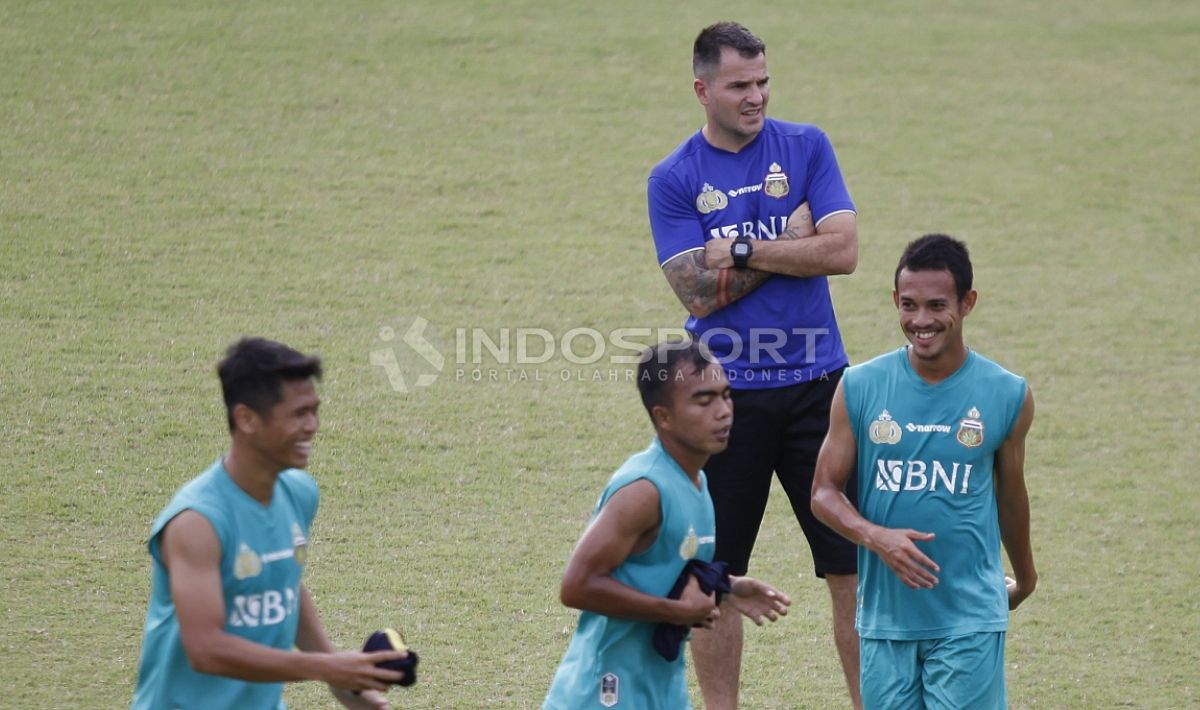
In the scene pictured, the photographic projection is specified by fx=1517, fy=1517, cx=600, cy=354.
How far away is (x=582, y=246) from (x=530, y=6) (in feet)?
16.4

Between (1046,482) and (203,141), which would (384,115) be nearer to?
(203,141)

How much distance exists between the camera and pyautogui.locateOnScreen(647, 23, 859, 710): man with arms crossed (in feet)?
19.3

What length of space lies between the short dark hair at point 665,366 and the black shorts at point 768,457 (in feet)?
4.47

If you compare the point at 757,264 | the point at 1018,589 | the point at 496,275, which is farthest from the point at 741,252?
the point at 496,275

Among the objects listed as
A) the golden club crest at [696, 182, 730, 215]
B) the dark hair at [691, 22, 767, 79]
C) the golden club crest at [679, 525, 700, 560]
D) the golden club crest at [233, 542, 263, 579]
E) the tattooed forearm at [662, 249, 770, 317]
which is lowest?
the golden club crest at [679, 525, 700, 560]

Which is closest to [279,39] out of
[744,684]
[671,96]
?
[671,96]

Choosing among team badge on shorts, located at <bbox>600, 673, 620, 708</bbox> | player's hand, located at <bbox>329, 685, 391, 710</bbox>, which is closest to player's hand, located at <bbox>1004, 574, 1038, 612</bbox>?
team badge on shorts, located at <bbox>600, 673, 620, 708</bbox>

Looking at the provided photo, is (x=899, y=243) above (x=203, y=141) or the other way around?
the other way around

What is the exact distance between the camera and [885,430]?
16.2 feet

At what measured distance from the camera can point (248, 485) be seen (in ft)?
13.3

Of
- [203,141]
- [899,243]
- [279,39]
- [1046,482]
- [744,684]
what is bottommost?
[744,684]

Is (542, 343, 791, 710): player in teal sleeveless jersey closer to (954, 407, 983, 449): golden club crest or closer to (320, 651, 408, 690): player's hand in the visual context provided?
(320, 651, 408, 690): player's hand

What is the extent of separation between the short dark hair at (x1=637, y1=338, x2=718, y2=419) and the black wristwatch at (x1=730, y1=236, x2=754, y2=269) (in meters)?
1.28

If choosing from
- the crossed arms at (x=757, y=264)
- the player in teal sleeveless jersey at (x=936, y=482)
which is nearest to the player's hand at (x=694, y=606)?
the player in teal sleeveless jersey at (x=936, y=482)
